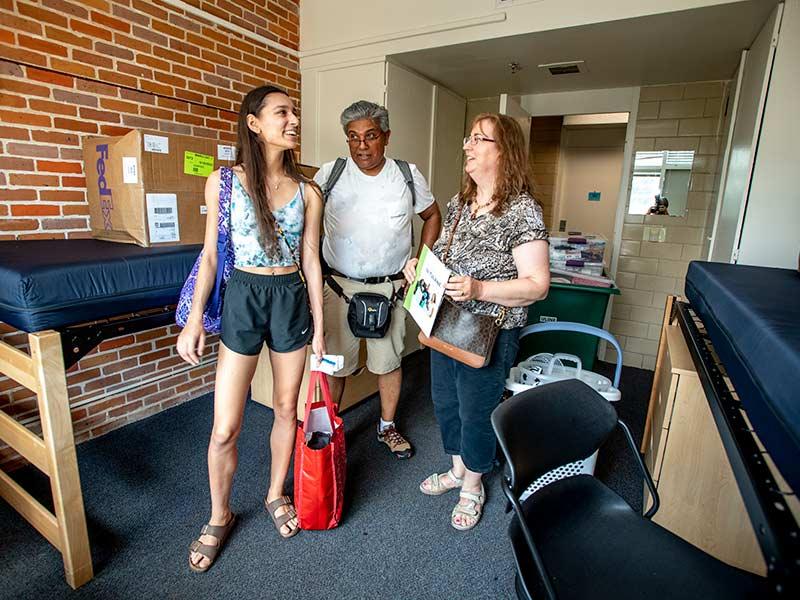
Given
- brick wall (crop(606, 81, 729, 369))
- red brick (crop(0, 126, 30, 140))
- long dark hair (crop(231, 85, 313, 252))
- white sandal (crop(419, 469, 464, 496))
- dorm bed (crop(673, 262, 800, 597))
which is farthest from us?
brick wall (crop(606, 81, 729, 369))

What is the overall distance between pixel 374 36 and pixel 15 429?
2.89 m

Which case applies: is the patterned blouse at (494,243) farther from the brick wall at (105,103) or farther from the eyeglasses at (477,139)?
the brick wall at (105,103)

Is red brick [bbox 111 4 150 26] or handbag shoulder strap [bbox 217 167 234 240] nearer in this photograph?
handbag shoulder strap [bbox 217 167 234 240]

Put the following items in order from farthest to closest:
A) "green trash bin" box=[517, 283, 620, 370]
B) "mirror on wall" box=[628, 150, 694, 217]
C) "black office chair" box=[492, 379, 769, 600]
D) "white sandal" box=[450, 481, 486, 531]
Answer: "mirror on wall" box=[628, 150, 694, 217]
"green trash bin" box=[517, 283, 620, 370]
"white sandal" box=[450, 481, 486, 531]
"black office chair" box=[492, 379, 769, 600]

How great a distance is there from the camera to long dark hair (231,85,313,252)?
152 centimetres

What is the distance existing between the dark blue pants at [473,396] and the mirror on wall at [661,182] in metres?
2.62

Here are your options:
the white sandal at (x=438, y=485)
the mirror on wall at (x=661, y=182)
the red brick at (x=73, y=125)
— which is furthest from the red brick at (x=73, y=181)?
the mirror on wall at (x=661, y=182)

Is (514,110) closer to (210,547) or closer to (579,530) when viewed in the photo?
(579,530)

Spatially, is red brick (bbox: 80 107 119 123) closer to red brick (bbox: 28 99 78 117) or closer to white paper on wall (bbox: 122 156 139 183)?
red brick (bbox: 28 99 78 117)

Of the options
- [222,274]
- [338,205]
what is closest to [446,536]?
[222,274]

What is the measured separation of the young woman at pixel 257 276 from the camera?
1.54 meters

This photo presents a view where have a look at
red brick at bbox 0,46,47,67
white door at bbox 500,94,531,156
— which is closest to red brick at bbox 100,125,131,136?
red brick at bbox 0,46,47,67

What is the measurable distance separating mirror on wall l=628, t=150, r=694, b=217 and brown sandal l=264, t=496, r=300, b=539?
341 cm

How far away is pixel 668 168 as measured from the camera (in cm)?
357
